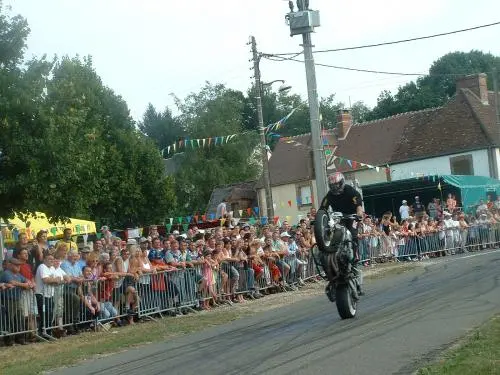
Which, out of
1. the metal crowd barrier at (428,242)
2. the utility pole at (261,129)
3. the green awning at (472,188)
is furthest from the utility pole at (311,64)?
the green awning at (472,188)

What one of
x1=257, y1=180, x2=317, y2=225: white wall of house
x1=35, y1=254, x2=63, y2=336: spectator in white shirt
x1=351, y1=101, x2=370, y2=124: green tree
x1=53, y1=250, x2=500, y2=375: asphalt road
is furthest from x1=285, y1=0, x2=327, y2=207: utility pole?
x1=351, y1=101, x2=370, y2=124: green tree

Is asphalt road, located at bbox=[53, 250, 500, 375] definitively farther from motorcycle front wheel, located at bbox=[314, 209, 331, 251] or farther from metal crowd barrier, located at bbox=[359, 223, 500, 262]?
metal crowd barrier, located at bbox=[359, 223, 500, 262]

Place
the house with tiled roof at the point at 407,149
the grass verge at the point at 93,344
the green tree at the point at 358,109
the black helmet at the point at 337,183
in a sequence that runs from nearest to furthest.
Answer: the grass verge at the point at 93,344 → the black helmet at the point at 337,183 → the house with tiled roof at the point at 407,149 → the green tree at the point at 358,109

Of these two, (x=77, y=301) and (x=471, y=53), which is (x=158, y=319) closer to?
(x=77, y=301)

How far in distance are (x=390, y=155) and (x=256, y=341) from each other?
49040 mm

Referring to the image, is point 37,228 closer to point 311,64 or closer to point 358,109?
point 311,64

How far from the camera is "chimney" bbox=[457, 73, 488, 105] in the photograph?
57406 millimetres

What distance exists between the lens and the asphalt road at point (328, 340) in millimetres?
9250

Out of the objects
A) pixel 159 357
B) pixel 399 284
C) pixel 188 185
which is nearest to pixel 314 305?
pixel 399 284

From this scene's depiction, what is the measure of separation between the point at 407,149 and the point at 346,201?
153ft

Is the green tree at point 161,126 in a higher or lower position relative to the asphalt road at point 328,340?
higher

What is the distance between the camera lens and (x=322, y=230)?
1222 centimetres

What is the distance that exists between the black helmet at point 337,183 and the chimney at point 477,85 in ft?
153

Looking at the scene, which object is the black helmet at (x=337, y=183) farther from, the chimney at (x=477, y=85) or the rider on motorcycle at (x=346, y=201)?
the chimney at (x=477, y=85)
